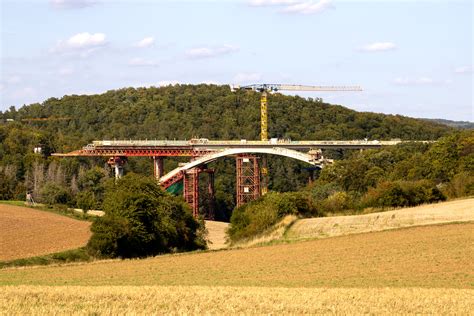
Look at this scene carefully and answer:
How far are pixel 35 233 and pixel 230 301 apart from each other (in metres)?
49.9

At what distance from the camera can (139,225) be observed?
257 feet

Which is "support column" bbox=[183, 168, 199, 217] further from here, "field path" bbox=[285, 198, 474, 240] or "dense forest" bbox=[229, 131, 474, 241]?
"field path" bbox=[285, 198, 474, 240]

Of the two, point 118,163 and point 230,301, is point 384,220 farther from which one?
point 118,163

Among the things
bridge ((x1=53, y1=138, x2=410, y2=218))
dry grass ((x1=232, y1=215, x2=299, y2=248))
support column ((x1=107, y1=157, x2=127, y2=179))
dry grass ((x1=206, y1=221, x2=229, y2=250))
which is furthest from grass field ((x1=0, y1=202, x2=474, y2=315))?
support column ((x1=107, y1=157, x2=127, y2=179))

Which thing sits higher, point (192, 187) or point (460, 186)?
point (460, 186)

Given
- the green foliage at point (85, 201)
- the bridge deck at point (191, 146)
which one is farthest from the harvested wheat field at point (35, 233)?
the bridge deck at point (191, 146)

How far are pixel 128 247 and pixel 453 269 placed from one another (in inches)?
1268

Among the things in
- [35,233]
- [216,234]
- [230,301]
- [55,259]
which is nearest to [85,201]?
[216,234]

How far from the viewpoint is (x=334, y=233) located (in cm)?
7931

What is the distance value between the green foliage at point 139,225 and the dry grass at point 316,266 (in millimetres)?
5920

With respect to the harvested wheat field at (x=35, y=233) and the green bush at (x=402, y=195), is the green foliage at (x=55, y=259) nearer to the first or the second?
the harvested wheat field at (x=35, y=233)

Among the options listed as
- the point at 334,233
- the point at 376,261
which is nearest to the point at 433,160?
the point at 334,233

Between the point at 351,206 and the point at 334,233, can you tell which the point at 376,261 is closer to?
the point at 334,233

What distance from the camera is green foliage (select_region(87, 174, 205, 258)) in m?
75.2
